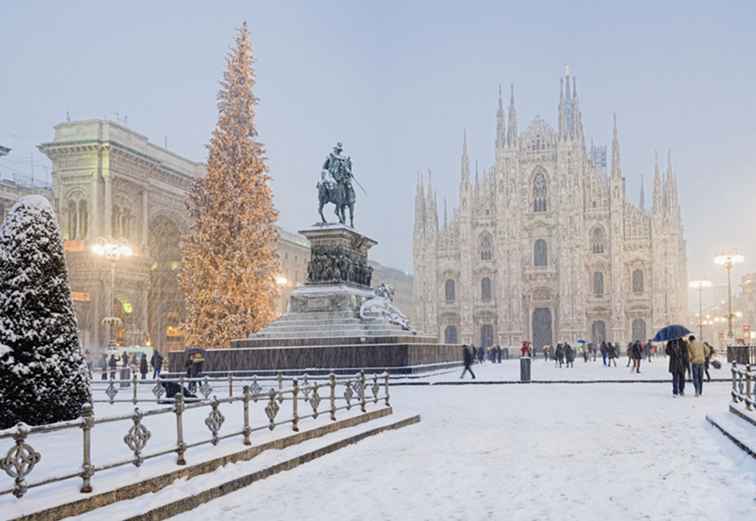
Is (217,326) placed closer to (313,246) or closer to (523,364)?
(313,246)

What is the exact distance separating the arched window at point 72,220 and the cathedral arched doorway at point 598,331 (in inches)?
1857

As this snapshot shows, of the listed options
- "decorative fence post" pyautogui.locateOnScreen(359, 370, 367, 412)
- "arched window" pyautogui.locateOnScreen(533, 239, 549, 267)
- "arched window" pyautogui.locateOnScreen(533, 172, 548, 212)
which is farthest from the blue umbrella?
"arched window" pyautogui.locateOnScreen(533, 172, 548, 212)

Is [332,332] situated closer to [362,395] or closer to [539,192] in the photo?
[362,395]

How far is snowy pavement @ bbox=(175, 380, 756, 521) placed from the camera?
7.43m

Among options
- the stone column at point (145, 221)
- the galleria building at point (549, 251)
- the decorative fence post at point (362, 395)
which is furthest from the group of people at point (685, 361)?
the galleria building at point (549, 251)

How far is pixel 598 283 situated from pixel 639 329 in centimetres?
534

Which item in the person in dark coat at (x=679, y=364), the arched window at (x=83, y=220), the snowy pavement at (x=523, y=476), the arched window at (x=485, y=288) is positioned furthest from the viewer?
the arched window at (x=485, y=288)

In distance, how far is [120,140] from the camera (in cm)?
5059

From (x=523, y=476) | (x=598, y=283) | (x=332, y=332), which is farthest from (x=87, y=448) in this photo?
(x=598, y=283)

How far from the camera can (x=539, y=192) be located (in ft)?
268

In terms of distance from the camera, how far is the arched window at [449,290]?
273 feet

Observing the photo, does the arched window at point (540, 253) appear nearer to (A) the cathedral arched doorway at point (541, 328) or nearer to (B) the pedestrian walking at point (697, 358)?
(A) the cathedral arched doorway at point (541, 328)

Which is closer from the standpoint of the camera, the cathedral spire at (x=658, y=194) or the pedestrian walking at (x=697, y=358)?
the pedestrian walking at (x=697, y=358)

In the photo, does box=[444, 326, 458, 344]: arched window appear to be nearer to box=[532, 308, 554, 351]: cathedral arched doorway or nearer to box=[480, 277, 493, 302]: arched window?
box=[480, 277, 493, 302]: arched window
